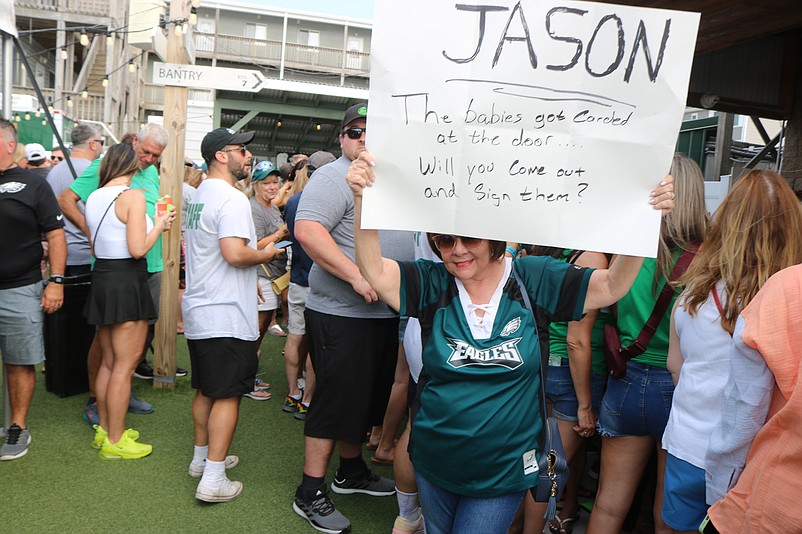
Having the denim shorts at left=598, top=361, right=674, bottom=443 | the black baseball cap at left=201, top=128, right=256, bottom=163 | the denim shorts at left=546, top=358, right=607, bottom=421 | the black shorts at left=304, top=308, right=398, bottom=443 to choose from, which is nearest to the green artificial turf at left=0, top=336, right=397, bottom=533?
the black shorts at left=304, top=308, right=398, bottom=443

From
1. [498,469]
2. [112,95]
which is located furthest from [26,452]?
[112,95]

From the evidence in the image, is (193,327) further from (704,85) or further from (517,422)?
(704,85)

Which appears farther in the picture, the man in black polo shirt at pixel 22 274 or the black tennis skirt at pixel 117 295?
the black tennis skirt at pixel 117 295

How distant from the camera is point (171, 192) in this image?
538cm

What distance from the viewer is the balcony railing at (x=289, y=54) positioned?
27.5 meters

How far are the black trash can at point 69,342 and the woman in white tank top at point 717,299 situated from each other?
4.26 meters

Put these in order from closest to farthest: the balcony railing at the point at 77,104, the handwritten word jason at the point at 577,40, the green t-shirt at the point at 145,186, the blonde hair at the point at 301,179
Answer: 1. the handwritten word jason at the point at 577,40
2. the green t-shirt at the point at 145,186
3. the blonde hair at the point at 301,179
4. the balcony railing at the point at 77,104

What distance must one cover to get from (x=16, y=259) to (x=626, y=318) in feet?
11.3

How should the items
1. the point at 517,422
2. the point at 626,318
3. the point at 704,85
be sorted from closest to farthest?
the point at 517,422, the point at 626,318, the point at 704,85

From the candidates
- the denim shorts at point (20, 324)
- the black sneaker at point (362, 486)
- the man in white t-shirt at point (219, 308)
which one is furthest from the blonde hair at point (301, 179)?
the black sneaker at point (362, 486)

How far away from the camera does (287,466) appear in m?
4.04

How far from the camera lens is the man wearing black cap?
10.5 feet

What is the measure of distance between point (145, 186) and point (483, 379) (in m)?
3.89

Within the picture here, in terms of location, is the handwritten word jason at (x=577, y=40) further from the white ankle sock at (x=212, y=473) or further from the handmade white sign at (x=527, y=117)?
the white ankle sock at (x=212, y=473)
